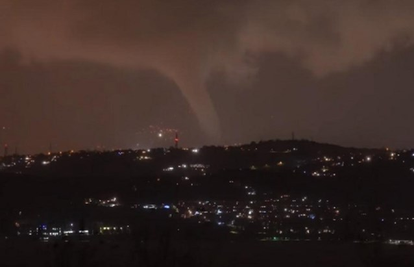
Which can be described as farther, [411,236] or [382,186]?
[382,186]

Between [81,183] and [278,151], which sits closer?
[81,183]

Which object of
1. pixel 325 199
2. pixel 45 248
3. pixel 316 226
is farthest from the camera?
pixel 325 199

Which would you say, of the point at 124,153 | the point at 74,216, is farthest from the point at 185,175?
the point at 74,216

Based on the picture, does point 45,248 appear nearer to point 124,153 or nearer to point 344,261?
point 344,261

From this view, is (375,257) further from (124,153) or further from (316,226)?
(124,153)

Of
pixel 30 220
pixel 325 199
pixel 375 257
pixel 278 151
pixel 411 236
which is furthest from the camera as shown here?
pixel 278 151

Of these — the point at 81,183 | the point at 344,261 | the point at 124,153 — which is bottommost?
the point at 344,261

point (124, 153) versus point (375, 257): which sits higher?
point (124, 153)

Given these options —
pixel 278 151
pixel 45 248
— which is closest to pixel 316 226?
pixel 45 248

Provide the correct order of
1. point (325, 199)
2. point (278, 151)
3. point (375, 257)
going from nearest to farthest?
1. point (375, 257)
2. point (325, 199)
3. point (278, 151)
